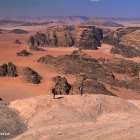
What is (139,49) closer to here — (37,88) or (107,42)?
(107,42)

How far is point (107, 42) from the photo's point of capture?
7506 cm

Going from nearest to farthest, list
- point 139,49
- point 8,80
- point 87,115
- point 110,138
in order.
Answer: point 110,138
point 87,115
point 8,80
point 139,49

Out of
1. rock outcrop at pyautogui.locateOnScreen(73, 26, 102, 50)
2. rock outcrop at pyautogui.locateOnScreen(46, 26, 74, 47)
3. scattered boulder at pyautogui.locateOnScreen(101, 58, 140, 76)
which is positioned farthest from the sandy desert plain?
rock outcrop at pyautogui.locateOnScreen(46, 26, 74, 47)

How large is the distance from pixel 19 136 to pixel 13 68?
1985 centimetres

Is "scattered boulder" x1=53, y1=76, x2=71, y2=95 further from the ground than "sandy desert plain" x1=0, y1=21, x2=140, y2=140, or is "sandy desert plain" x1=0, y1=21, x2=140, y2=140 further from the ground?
"sandy desert plain" x1=0, y1=21, x2=140, y2=140

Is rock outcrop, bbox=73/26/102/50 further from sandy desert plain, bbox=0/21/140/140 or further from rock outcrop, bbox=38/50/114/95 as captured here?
sandy desert plain, bbox=0/21/140/140

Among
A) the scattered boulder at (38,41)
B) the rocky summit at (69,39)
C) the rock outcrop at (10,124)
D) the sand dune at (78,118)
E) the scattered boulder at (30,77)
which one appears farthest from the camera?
the scattered boulder at (38,41)

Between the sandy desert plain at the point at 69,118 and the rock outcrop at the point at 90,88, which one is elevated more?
the sandy desert plain at the point at 69,118

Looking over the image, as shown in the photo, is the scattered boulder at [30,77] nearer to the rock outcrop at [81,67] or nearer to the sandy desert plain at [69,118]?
the sandy desert plain at [69,118]

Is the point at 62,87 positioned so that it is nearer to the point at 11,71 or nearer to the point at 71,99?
the point at 71,99

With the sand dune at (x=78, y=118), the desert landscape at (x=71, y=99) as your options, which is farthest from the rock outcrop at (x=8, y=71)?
the sand dune at (x=78, y=118)

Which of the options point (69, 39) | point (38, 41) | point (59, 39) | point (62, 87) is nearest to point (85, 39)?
point (69, 39)

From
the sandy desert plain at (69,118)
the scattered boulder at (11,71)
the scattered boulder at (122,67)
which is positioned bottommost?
the scattered boulder at (122,67)

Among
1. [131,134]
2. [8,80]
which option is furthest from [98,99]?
[8,80]
